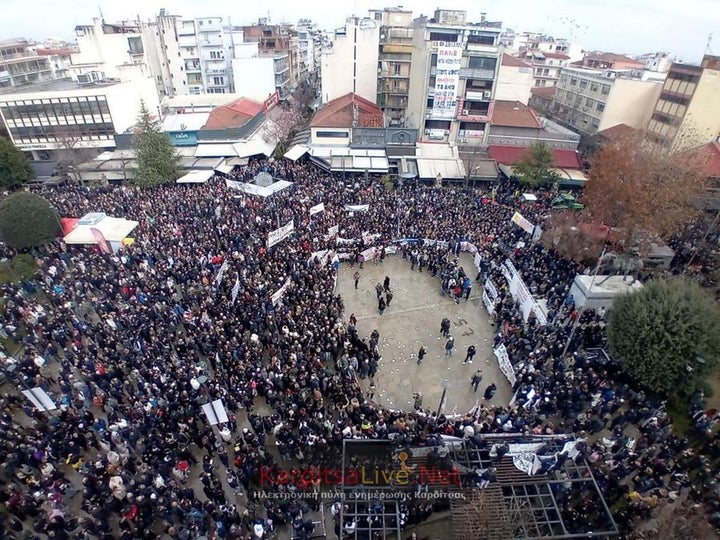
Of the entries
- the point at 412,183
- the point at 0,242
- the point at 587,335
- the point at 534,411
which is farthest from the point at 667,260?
the point at 0,242

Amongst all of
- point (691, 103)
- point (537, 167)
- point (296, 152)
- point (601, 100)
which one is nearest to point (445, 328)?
point (537, 167)

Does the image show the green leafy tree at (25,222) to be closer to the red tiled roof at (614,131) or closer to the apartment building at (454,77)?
the apartment building at (454,77)

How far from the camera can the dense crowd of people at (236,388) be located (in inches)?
412

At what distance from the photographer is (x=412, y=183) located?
31.7 metres

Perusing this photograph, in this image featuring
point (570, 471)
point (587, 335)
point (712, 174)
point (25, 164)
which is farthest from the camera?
point (25, 164)

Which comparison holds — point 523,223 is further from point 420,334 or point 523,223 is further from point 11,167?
point 11,167

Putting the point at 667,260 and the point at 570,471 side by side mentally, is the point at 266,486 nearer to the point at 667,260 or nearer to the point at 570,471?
the point at 570,471

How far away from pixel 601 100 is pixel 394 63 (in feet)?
69.5

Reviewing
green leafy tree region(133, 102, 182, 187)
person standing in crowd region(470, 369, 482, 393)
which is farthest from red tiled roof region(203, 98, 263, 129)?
person standing in crowd region(470, 369, 482, 393)

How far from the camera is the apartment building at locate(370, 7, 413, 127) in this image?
4019 cm

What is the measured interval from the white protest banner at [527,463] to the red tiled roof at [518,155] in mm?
26370

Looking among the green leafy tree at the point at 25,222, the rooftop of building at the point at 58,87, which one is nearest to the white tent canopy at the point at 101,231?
the green leafy tree at the point at 25,222

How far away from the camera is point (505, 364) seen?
15000 mm

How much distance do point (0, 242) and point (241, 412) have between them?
774 inches
